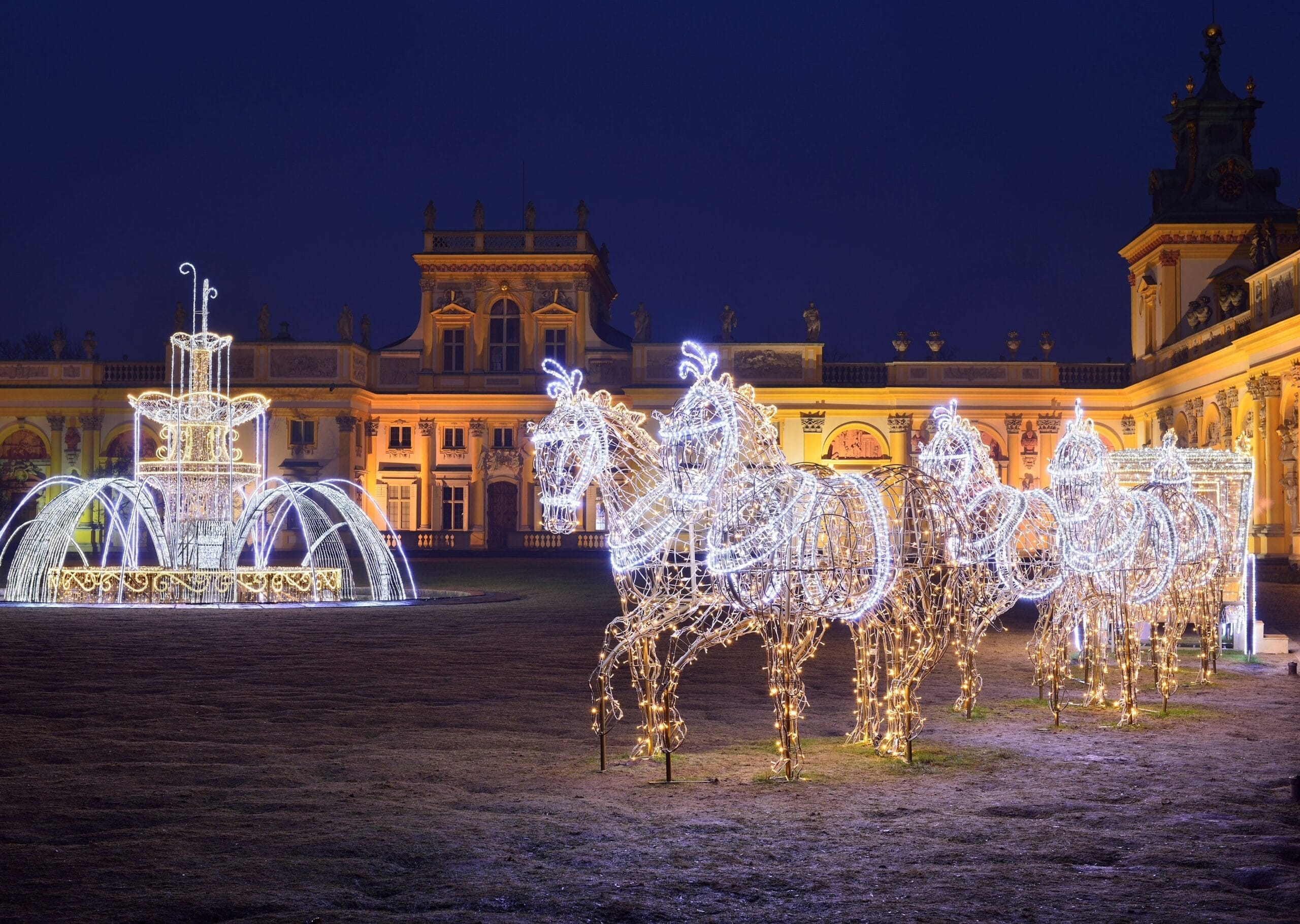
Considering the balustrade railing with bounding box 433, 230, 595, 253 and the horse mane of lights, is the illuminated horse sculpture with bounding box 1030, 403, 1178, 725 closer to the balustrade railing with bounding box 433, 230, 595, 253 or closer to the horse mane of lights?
the horse mane of lights

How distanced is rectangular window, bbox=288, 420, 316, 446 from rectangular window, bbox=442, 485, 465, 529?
5705mm

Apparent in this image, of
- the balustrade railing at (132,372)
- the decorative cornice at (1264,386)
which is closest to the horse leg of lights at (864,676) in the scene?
the decorative cornice at (1264,386)

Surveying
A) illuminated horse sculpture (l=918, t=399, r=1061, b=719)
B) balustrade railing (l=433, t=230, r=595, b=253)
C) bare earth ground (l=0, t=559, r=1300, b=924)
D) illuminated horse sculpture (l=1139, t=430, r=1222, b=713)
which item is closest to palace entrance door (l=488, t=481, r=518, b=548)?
balustrade railing (l=433, t=230, r=595, b=253)

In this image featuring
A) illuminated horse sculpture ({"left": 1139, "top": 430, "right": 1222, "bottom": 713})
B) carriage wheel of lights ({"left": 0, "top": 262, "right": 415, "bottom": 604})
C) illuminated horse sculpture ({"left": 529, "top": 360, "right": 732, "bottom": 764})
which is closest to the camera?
illuminated horse sculpture ({"left": 529, "top": 360, "right": 732, "bottom": 764})

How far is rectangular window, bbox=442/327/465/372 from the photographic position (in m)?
52.5

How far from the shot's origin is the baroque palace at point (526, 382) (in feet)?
161

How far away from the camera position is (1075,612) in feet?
39.5

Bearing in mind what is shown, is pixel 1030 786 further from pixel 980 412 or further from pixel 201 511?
pixel 980 412

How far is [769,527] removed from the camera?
326 inches

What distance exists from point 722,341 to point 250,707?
136 feet

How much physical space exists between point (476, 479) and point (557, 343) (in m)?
6.46

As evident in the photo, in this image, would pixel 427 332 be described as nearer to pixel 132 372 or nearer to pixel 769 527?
pixel 132 372

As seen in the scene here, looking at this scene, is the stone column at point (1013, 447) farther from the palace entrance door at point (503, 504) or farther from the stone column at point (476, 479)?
the stone column at point (476, 479)

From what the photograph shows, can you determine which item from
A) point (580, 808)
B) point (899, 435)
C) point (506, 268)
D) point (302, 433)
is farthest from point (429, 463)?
point (580, 808)
